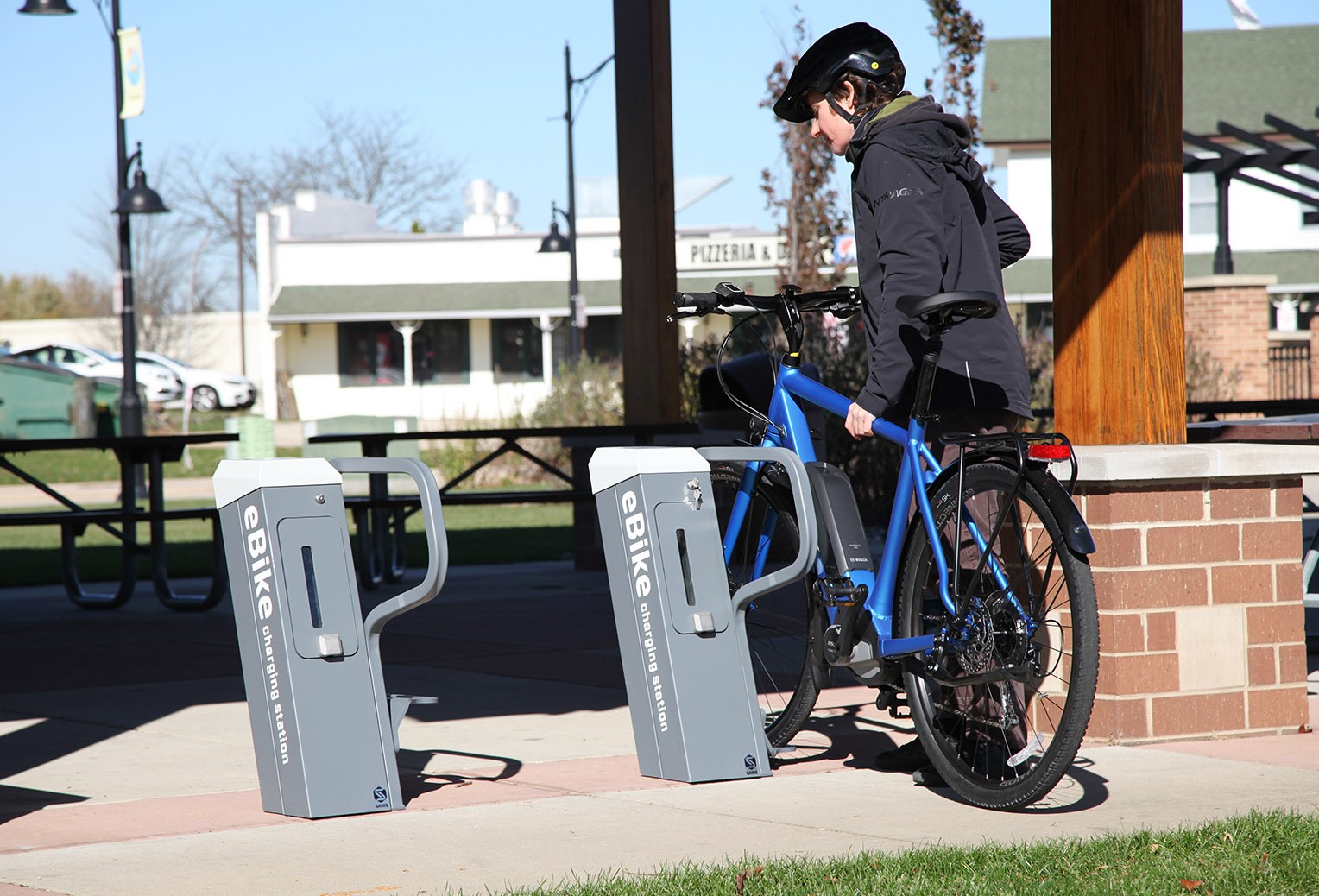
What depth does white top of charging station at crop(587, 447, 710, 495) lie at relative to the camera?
4875 mm

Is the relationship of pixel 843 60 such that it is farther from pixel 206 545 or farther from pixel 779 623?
pixel 206 545

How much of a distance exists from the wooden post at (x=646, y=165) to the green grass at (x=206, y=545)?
3.25 metres

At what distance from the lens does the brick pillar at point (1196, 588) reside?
5332mm

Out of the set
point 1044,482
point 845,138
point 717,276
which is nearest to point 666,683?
point 1044,482

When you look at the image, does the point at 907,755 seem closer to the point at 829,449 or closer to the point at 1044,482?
the point at 1044,482

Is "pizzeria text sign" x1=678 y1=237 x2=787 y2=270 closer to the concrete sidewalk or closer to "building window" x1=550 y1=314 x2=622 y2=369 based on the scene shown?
"building window" x1=550 y1=314 x2=622 y2=369

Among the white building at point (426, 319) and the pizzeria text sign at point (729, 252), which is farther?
the white building at point (426, 319)

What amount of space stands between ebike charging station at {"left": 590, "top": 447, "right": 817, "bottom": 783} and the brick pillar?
117 centimetres

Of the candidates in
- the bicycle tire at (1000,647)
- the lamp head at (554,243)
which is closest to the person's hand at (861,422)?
the bicycle tire at (1000,647)

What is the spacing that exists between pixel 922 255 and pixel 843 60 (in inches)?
27.1

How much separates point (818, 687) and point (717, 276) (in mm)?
36012

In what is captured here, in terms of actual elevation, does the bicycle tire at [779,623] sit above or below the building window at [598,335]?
below

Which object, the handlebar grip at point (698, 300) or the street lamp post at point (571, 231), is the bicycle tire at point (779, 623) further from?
the street lamp post at point (571, 231)

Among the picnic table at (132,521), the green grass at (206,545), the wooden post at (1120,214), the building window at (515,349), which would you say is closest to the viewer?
the wooden post at (1120,214)
